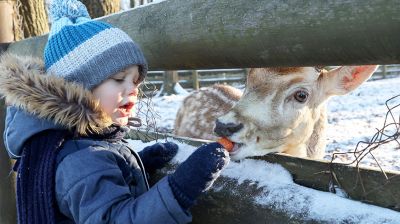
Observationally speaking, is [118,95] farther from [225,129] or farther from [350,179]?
[350,179]

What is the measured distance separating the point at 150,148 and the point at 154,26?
58 cm

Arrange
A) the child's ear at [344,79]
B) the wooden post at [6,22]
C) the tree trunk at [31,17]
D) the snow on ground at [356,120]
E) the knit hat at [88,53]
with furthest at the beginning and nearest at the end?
the snow on ground at [356,120] < the tree trunk at [31,17] < the wooden post at [6,22] < the child's ear at [344,79] < the knit hat at [88,53]

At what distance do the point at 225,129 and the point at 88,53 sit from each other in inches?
33.0

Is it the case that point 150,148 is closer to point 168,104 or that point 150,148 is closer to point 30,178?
point 30,178

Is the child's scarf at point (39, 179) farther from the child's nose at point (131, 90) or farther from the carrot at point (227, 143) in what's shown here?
the carrot at point (227, 143)

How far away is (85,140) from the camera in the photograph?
6.50 ft

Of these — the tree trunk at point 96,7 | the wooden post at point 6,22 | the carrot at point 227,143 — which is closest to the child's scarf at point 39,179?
the carrot at point 227,143

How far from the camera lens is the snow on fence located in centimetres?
128

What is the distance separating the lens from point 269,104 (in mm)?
2953

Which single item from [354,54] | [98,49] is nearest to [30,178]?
[98,49]

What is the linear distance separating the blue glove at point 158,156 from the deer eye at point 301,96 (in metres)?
1.09

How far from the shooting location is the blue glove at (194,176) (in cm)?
168

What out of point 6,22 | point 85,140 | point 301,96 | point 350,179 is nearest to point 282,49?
point 350,179

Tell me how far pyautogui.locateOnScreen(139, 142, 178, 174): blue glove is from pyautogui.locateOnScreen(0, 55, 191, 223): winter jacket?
0.15 meters
